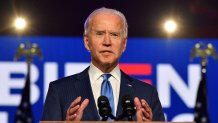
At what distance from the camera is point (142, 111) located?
2109mm

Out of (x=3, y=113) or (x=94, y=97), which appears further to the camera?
(x=3, y=113)

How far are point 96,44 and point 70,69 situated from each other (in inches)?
102

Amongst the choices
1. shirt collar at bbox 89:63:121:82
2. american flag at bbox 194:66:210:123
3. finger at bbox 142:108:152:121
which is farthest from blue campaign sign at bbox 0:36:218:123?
finger at bbox 142:108:152:121

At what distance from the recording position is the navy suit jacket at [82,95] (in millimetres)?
2295

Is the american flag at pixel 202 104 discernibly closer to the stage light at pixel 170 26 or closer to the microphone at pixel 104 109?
the stage light at pixel 170 26

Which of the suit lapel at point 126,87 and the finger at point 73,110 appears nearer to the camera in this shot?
the finger at point 73,110

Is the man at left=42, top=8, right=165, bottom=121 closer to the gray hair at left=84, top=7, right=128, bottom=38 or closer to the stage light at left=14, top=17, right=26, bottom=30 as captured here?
the gray hair at left=84, top=7, right=128, bottom=38

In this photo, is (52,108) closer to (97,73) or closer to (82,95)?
(82,95)

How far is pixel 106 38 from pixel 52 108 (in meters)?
0.35

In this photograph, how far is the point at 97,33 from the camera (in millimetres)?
2389

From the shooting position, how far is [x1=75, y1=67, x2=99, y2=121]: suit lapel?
7.50 feet

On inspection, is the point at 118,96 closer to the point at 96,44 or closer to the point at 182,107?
the point at 96,44

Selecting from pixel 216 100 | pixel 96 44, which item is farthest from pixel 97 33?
pixel 216 100

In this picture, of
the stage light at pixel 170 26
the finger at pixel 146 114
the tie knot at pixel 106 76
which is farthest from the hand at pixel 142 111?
the stage light at pixel 170 26
